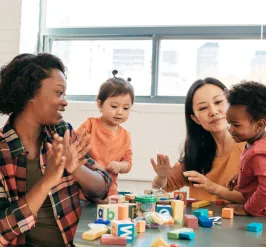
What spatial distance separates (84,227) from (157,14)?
7.75 feet

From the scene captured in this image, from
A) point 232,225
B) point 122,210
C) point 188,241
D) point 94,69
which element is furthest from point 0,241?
point 94,69

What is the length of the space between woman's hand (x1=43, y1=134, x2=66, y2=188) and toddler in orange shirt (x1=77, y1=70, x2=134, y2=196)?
0.98 metres

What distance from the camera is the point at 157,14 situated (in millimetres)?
3455

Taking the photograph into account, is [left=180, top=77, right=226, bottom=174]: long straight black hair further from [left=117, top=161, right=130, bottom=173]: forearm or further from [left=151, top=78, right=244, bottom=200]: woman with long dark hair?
[left=117, top=161, right=130, bottom=173]: forearm

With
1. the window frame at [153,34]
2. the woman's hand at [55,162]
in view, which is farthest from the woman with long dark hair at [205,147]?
the window frame at [153,34]

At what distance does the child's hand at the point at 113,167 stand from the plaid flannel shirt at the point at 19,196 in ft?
1.94

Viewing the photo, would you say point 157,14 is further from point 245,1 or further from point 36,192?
point 36,192

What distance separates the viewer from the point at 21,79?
5.68 ft

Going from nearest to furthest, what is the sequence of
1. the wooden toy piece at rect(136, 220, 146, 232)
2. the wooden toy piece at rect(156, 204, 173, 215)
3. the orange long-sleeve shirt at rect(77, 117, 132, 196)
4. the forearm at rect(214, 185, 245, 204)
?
the wooden toy piece at rect(136, 220, 146, 232)
the wooden toy piece at rect(156, 204, 173, 215)
the forearm at rect(214, 185, 245, 204)
the orange long-sleeve shirt at rect(77, 117, 132, 196)

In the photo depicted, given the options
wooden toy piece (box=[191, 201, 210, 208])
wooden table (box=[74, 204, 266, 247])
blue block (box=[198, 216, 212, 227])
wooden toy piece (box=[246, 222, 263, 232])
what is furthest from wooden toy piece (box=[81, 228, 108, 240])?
wooden toy piece (box=[191, 201, 210, 208])

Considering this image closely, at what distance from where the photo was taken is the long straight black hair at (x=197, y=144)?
7.35ft

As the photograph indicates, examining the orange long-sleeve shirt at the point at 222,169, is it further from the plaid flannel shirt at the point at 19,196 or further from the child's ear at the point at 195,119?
the plaid flannel shirt at the point at 19,196

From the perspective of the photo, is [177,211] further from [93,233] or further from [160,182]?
[160,182]

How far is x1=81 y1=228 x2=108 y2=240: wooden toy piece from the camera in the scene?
3.99ft
